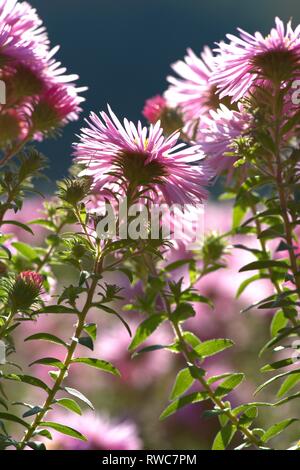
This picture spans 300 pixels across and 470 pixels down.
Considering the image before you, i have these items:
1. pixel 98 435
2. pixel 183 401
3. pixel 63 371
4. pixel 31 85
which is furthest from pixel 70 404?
pixel 98 435

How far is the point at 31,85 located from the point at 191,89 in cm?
22

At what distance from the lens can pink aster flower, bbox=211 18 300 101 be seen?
25.9 inches

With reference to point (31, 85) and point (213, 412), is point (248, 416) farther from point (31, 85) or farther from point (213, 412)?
point (31, 85)

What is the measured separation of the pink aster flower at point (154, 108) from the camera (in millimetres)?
940

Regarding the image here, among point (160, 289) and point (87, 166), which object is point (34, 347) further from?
point (87, 166)

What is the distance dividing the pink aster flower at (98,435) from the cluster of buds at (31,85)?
51 cm

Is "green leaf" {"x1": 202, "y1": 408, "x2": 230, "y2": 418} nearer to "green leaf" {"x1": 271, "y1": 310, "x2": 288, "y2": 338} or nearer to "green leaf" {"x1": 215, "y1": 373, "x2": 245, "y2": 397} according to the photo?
"green leaf" {"x1": 215, "y1": 373, "x2": 245, "y2": 397}

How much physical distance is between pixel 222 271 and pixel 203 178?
1.03m

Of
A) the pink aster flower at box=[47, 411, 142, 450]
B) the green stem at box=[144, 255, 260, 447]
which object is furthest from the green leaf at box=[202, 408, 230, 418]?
the pink aster flower at box=[47, 411, 142, 450]

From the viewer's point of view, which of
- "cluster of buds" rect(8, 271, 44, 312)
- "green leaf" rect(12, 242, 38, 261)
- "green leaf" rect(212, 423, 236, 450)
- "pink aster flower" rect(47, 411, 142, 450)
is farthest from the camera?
"pink aster flower" rect(47, 411, 142, 450)

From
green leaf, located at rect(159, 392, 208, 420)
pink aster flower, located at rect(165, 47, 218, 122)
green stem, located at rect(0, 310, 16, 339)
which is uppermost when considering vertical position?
Answer: pink aster flower, located at rect(165, 47, 218, 122)

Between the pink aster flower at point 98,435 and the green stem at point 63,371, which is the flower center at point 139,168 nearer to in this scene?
the green stem at point 63,371

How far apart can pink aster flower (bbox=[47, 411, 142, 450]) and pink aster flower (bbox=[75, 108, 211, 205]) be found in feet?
1.84

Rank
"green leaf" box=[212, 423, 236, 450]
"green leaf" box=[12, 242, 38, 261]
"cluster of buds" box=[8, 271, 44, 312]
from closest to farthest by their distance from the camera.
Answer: "cluster of buds" box=[8, 271, 44, 312], "green leaf" box=[212, 423, 236, 450], "green leaf" box=[12, 242, 38, 261]
